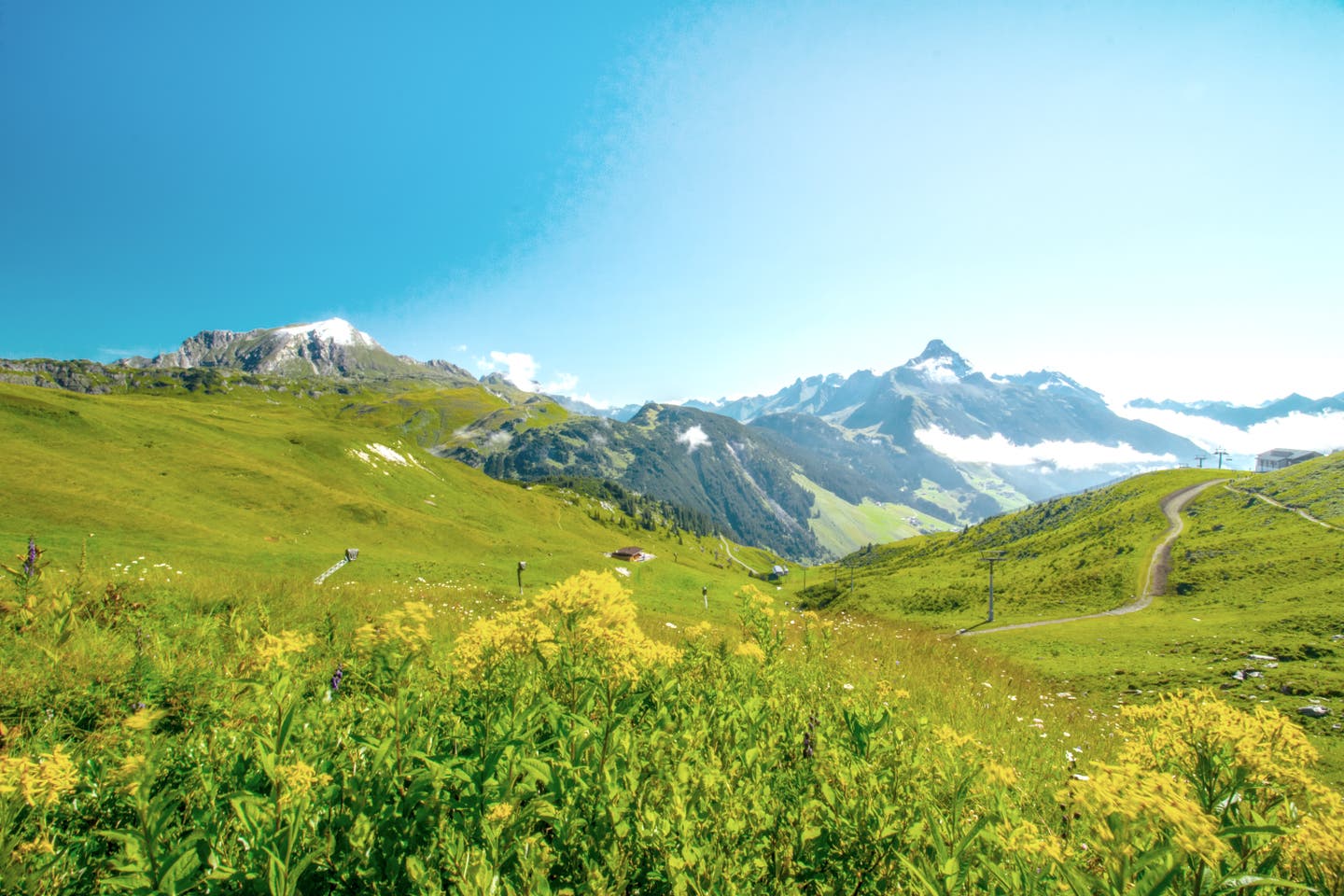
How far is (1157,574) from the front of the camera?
72875 millimetres

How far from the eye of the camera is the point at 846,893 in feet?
13.3

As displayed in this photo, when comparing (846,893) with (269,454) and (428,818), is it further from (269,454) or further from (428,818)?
(269,454)

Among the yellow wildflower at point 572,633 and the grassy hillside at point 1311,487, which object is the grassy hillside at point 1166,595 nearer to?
the grassy hillside at point 1311,487

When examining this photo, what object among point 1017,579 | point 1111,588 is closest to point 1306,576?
point 1111,588

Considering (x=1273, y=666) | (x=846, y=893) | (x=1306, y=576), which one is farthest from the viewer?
(x=1306, y=576)

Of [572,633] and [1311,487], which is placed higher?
[572,633]

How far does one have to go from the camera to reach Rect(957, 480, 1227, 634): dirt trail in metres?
59.8

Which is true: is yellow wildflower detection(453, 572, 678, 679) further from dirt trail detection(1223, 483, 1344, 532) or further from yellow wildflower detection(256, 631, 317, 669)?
dirt trail detection(1223, 483, 1344, 532)

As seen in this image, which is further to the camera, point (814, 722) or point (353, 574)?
point (353, 574)

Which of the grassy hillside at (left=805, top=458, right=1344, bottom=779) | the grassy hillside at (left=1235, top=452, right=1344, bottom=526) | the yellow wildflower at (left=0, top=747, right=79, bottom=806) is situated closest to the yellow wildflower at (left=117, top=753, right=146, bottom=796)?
the yellow wildflower at (left=0, top=747, right=79, bottom=806)

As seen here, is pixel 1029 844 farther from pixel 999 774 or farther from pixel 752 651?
pixel 752 651

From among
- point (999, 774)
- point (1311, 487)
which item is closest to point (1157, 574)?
point (1311, 487)

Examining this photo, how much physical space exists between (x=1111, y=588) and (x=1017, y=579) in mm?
16615

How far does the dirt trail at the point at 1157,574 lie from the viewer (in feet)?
196
